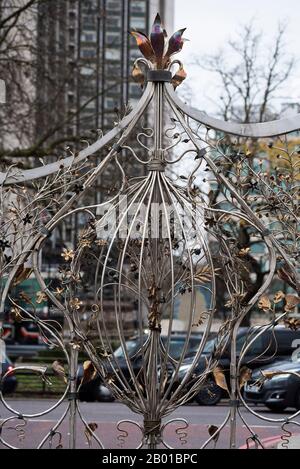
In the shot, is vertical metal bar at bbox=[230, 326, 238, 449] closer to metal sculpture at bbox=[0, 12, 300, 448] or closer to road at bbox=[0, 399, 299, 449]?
metal sculpture at bbox=[0, 12, 300, 448]

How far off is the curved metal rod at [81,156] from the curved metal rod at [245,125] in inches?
7.3

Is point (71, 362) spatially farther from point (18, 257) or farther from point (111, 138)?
point (111, 138)

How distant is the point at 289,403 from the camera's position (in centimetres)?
1669

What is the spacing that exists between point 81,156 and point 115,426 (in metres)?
7.95

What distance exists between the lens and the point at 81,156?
22.9ft

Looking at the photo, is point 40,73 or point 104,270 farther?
point 40,73

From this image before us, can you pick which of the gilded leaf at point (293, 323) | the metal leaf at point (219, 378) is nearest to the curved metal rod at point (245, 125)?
the gilded leaf at point (293, 323)

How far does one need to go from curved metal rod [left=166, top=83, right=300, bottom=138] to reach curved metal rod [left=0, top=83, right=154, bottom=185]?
0.18m

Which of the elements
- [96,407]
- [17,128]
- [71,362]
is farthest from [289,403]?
[71,362]

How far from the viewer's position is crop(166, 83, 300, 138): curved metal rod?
22.1 ft

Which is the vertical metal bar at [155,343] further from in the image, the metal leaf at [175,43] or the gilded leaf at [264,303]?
the gilded leaf at [264,303]

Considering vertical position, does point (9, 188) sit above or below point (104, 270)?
above
